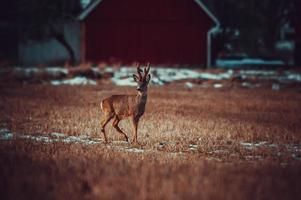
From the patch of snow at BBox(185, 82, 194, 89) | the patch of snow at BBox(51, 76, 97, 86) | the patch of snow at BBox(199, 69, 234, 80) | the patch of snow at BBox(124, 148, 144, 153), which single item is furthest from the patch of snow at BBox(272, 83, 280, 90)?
the patch of snow at BBox(124, 148, 144, 153)

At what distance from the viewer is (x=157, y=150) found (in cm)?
1212

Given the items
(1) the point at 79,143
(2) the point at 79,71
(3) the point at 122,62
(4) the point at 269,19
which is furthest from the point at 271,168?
(4) the point at 269,19

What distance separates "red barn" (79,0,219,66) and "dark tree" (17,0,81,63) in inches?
80.0

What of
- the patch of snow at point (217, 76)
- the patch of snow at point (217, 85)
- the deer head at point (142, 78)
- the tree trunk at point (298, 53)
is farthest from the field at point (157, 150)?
the tree trunk at point (298, 53)

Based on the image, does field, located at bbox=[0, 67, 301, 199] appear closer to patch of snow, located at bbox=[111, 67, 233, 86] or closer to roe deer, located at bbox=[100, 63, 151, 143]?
roe deer, located at bbox=[100, 63, 151, 143]

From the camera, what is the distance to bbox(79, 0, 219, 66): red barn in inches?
1671

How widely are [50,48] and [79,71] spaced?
656 inches

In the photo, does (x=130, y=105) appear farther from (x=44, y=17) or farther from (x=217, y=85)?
(x=44, y=17)

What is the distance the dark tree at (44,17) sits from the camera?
138 feet

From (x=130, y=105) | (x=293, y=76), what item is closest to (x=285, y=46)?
(x=293, y=76)

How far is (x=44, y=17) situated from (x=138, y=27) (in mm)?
6340

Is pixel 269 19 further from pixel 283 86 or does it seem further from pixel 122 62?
pixel 283 86

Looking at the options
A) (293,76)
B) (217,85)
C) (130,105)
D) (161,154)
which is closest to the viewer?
(161,154)

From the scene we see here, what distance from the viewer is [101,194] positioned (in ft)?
24.7
